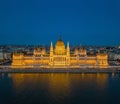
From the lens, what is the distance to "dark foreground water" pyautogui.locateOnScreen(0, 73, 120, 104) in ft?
69.3

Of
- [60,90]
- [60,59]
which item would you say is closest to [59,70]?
[60,59]

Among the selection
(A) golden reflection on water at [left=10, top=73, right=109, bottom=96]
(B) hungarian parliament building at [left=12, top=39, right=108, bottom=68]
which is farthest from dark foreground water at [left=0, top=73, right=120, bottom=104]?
(B) hungarian parliament building at [left=12, top=39, right=108, bottom=68]

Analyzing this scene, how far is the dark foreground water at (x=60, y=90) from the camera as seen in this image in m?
21.1

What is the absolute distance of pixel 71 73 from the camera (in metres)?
34.8

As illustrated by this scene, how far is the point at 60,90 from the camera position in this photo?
80.0 feet

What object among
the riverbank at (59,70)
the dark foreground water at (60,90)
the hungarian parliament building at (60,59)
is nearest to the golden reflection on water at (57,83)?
the dark foreground water at (60,90)

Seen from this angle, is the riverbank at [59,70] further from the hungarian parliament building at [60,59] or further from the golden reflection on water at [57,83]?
the golden reflection on water at [57,83]

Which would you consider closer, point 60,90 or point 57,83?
point 60,90

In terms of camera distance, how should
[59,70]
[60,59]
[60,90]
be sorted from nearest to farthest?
[60,90] < [59,70] < [60,59]

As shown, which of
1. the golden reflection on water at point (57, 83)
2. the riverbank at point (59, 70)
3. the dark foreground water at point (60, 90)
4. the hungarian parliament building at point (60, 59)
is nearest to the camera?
the dark foreground water at point (60, 90)

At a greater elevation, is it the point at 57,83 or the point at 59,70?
the point at 59,70

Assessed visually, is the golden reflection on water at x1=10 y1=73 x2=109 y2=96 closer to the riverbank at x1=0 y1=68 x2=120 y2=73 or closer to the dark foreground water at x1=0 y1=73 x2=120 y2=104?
the dark foreground water at x1=0 y1=73 x2=120 y2=104

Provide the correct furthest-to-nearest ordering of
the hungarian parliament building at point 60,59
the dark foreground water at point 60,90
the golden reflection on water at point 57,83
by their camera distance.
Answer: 1. the hungarian parliament building at point 60,59
2. the golden reflection on water at point 57,83
3. the dark foreground water at point 60,90

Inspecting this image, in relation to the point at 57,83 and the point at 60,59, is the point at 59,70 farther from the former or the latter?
the point at 57,83
